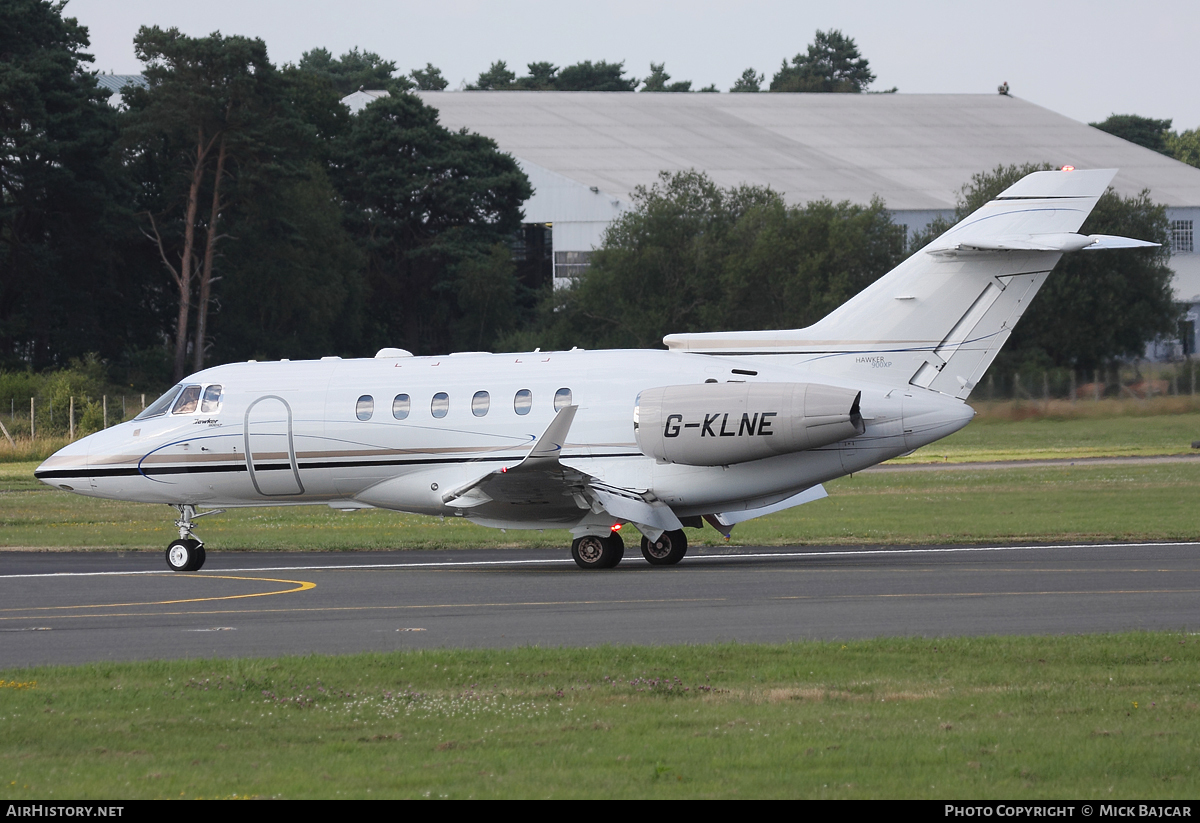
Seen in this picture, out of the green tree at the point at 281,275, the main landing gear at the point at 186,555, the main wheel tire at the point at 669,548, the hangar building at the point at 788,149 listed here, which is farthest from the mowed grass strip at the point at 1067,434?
the green tree at the point at 281,275

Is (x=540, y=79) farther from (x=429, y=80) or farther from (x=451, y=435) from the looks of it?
(x=451, y=435)

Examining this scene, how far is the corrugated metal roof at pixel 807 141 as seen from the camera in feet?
266

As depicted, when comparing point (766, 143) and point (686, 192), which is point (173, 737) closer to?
point (686, 192)

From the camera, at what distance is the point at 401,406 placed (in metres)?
23.3

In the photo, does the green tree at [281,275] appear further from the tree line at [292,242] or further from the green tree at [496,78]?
the green tree at [496,78]

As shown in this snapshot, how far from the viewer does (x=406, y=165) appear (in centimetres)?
7862

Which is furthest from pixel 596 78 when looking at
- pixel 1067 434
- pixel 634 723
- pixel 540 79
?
pixel 634 723

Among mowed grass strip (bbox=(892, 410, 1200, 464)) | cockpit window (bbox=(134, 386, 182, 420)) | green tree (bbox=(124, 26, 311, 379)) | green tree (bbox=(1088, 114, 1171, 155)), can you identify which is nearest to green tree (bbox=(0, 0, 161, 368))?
green tree (bbox=(124, 26, 311, 379))

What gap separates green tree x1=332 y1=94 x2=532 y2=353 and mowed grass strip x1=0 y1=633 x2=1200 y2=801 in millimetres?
64328

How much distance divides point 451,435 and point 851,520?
10.1 metres

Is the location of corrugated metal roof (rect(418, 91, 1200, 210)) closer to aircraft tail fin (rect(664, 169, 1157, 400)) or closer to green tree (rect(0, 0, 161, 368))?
green tree (rect(0, 0, 161, 368))

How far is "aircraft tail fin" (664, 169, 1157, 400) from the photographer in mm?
21812

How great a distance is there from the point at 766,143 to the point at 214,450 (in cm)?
6697

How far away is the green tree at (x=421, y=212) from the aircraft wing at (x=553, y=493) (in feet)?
179
